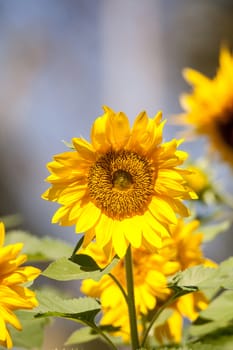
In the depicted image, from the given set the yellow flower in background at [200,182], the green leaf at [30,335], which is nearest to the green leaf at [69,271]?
the green leaf at [30,335]

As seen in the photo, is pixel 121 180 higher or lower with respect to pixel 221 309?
higher

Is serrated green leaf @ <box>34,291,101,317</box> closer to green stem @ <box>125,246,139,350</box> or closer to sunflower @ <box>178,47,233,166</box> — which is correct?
green stem @ <box>125,246,139,350</box>

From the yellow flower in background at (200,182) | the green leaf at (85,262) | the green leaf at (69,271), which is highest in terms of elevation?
the yellow flower in background at (200,182)

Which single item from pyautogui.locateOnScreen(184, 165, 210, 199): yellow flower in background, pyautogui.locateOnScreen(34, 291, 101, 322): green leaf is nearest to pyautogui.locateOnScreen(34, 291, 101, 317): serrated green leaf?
pyautogui.locateOnScreen(34, 291, 101, 322): green leaf

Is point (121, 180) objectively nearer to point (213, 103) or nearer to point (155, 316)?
point (155, 316)

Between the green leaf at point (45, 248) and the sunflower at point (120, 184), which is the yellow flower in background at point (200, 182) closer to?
the green leaf at point (45, 248)

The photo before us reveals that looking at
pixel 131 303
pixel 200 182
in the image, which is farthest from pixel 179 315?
pixel 200 182
